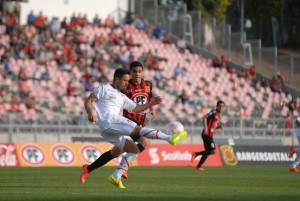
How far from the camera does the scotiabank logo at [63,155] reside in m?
33.8

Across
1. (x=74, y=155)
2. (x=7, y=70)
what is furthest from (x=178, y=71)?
(x=74, y=155)

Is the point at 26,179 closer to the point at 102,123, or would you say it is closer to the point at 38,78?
the point at 102,123

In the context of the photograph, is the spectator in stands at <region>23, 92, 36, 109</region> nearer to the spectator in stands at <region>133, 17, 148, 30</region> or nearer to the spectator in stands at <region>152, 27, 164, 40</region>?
the spectator in stands at <region>133, 17, 148, 30</region>

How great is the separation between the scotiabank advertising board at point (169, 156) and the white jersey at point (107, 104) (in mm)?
16605

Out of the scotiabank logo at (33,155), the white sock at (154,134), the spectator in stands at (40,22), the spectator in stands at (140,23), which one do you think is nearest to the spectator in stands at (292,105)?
the spectator in stands at (140,23)

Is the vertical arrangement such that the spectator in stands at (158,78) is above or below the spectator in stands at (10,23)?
below

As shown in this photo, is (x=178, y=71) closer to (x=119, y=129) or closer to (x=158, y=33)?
(x=158, y=33)

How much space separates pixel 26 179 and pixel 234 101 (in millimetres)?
26937

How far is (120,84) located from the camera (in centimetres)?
1825

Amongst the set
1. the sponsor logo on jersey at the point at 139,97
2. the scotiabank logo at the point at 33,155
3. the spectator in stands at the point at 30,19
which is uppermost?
the sponsor logo on jersey at the point at 139,97

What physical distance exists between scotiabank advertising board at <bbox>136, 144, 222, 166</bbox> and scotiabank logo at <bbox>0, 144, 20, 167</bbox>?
4504mm

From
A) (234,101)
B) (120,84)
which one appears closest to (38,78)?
(234,101)

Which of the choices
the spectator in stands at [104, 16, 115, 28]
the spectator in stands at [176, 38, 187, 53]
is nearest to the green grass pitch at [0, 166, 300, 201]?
the spectator in stands at [104, 16, 115, 28]

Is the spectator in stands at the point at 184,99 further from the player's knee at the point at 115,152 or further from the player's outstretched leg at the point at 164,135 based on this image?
the player's outstretched leg at the point at 164,135
